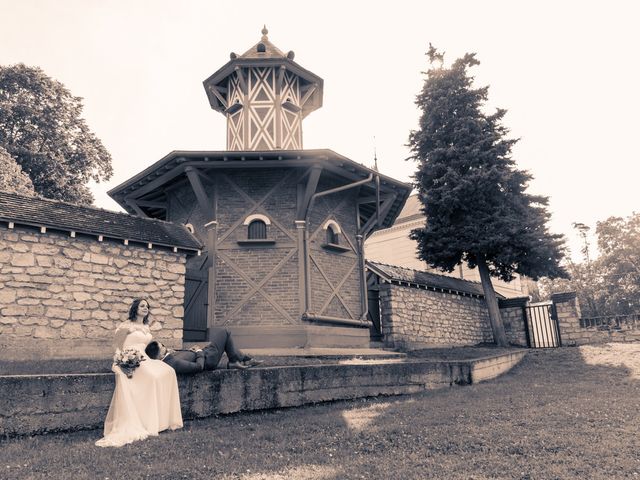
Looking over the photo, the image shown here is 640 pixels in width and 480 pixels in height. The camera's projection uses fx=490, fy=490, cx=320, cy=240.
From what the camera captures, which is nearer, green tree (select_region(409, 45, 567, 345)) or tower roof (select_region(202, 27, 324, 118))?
tower roof (select_region(202, 27, 324, 118))

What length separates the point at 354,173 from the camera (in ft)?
48.0

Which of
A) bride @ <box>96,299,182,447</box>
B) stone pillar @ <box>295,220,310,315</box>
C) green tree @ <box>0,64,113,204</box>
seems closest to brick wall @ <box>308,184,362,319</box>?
stone pillar @ <box>295,220,310,315</box>

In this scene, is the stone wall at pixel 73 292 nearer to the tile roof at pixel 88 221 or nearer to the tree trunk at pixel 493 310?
the tile roof at pixel 88 221

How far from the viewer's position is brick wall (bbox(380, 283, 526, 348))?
56.9 ft

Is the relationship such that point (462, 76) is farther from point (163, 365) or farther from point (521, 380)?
point (163, 365)

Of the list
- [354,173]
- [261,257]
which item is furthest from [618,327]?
[261,257]

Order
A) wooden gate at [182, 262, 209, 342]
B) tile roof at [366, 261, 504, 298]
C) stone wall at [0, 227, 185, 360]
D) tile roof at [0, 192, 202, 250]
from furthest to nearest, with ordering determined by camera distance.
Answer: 1. tile roof at [366, 261, 504, 298]
2. wooden gate at [182, 262, 209, 342]
3. tile roof at [0, 192, 202, 250]
4. stone wall at [0, 227, 185, 360]

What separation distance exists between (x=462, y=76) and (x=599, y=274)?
98.3 feet

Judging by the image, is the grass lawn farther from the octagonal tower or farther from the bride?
the octagonal tower

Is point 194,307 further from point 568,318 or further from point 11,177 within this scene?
point 568,318

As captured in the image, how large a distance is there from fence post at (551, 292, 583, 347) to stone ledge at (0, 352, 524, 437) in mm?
8969

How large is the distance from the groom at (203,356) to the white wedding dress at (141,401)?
207mm

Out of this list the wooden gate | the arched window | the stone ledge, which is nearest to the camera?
the stone ledge

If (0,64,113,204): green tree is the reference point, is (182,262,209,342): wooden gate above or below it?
below
